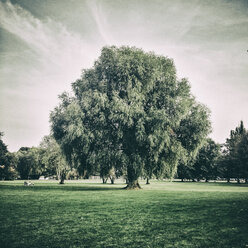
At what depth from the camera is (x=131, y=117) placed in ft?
77.4

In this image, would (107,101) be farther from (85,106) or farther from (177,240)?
(177,240)

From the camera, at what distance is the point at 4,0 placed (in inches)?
811

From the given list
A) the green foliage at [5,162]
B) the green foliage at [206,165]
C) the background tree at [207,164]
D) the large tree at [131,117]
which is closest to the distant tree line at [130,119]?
the large tree at [131,117]

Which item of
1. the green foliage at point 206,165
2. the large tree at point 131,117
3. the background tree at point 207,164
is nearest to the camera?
the large tree at point 131,117

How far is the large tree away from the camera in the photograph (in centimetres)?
2356

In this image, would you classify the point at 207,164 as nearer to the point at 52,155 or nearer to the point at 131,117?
the point at 52,155

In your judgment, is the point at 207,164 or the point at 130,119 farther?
the point at 207,164

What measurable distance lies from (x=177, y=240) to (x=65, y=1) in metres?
24.6

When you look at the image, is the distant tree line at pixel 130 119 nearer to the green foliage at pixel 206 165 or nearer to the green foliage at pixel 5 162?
the green foliage at pixel 5 162

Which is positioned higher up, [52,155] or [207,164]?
[52,155]

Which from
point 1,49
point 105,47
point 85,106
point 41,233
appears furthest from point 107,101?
point 41,233

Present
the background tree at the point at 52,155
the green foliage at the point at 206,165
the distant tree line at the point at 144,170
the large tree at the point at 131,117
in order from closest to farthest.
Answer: the large tree at the point at 131,117
the distant tree line at the point at 144,170
the background tree at the point at 52,155
the green foliage at the point at 206,165

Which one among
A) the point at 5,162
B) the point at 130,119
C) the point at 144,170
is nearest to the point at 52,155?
the point at 144,170

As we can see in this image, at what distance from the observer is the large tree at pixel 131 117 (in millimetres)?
23562
